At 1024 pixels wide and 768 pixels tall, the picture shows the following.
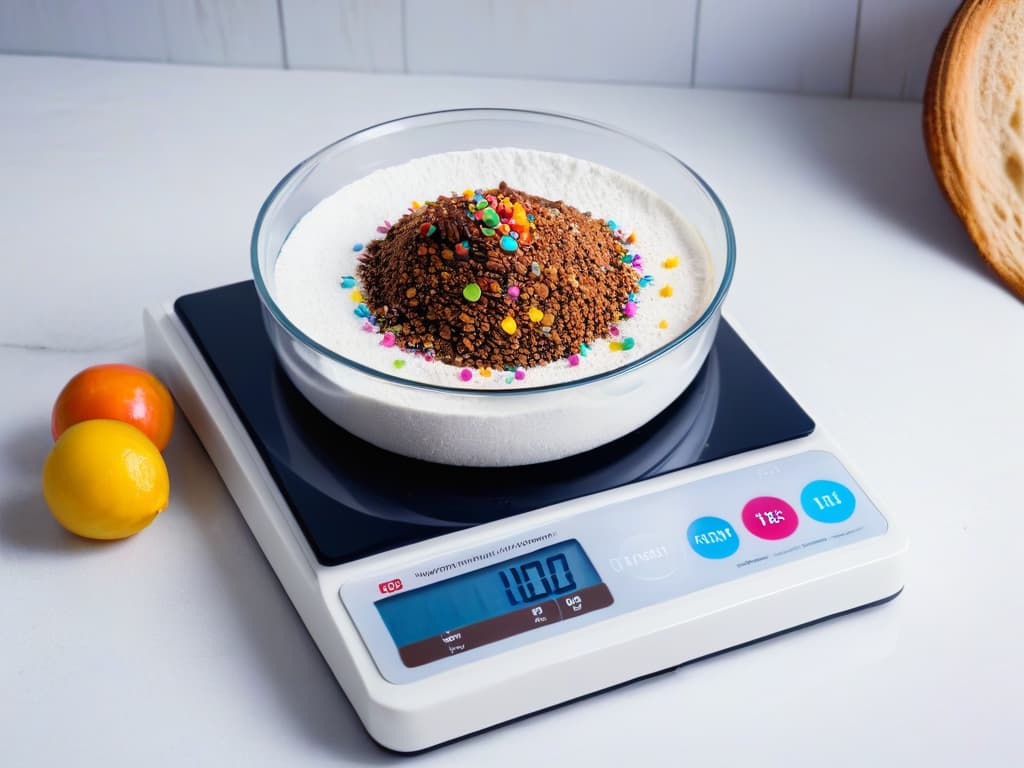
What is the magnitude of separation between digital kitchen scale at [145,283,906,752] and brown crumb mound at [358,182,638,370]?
0.10 m

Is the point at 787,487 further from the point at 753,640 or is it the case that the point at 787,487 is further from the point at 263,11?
the point at 263,11

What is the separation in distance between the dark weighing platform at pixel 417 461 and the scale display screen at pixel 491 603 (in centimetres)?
5

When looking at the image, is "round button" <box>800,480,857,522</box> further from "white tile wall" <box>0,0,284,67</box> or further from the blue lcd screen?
"white tile wall" <box>0,0,284,67</box>

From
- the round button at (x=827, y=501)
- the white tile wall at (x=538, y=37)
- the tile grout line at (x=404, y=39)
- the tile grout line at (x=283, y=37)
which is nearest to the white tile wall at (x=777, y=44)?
the white tile wall at (x=538, y=37)

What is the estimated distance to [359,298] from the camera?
3.27ft

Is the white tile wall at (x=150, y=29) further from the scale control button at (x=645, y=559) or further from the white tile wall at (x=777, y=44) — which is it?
the scale control button at (x=645, y=559)

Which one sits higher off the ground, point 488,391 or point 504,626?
point 488,391

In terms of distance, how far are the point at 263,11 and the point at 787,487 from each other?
105 centimetres

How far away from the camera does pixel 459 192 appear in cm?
113

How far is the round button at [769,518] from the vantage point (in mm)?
925

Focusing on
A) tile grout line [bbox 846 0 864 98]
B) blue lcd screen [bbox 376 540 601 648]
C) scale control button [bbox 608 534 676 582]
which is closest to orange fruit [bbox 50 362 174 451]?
blue lcd screen [bbox 376 540 601 648]

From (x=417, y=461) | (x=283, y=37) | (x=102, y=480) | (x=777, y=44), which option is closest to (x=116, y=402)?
(x=102, y=480)

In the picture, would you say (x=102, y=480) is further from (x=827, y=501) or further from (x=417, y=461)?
(x=827, y=501)

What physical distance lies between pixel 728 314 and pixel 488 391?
48 centimetres
